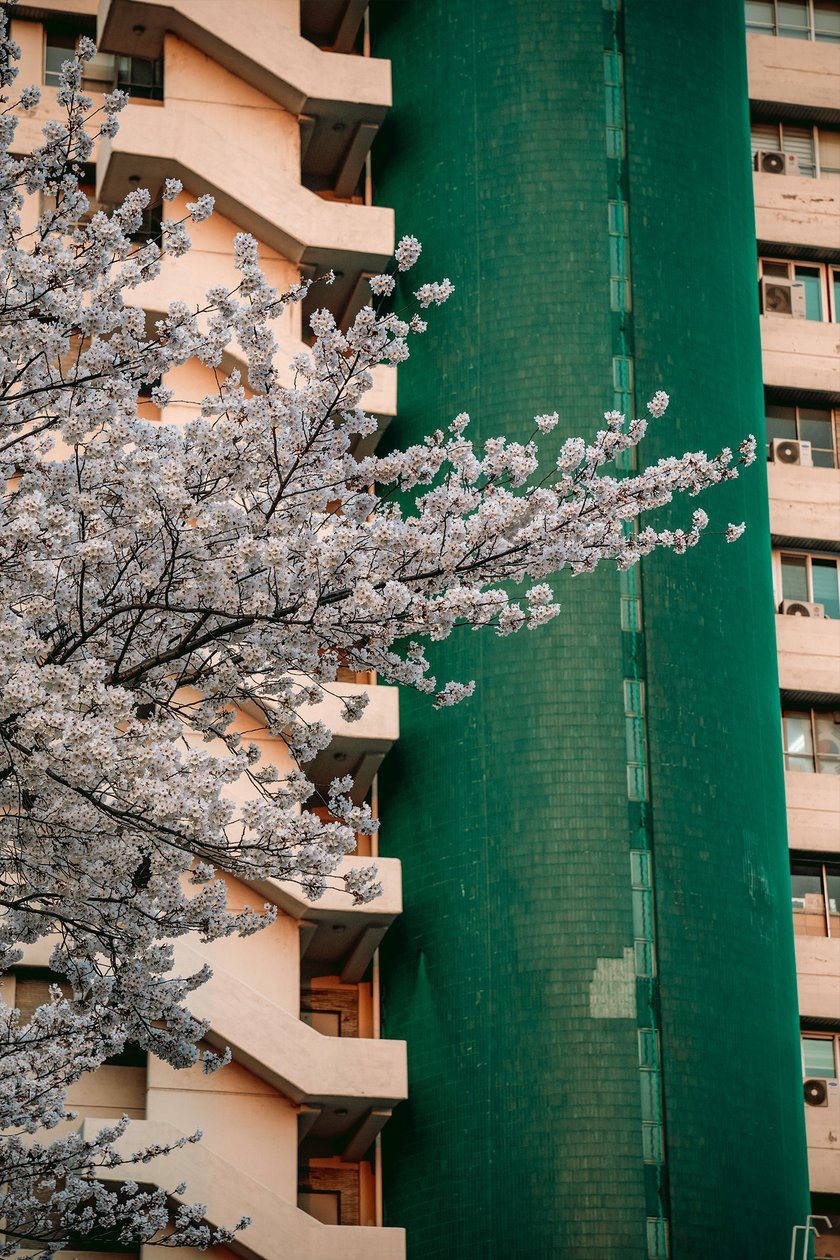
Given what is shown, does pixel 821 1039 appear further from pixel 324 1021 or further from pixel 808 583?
pixel 324 1021

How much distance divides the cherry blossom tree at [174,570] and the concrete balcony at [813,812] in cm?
1855

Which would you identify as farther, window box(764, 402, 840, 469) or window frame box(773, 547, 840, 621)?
window box(764, 402, 840, 469)

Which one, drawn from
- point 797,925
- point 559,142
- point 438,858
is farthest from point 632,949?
point 559,142

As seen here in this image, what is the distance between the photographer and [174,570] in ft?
46.3

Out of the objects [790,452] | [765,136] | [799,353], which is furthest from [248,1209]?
[765,136]

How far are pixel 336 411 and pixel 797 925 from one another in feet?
68.0

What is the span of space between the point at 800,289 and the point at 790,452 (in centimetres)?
317

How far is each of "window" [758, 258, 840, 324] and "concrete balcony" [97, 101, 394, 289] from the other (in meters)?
8.10

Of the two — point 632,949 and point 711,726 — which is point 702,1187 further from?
point 711,726

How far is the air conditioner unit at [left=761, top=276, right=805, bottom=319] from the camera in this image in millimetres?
37250

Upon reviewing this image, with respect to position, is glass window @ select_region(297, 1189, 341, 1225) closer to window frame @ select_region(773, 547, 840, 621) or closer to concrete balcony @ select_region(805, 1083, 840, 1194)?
concrete balcony @ select_region(805, 1083, 840, 1194)

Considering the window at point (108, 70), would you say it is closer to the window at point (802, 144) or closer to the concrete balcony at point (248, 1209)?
the window at point (802, 144)

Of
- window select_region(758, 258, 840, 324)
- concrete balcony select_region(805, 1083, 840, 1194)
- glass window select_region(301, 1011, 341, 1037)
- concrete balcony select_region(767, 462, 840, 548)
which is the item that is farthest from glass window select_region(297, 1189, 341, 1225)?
window select_region(758, 258, 840, 324)

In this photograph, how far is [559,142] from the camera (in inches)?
1278
